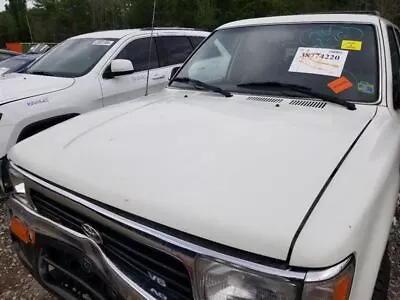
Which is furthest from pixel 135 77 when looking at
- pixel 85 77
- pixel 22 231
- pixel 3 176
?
pixel 22 231

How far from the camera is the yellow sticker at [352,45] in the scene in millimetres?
2678

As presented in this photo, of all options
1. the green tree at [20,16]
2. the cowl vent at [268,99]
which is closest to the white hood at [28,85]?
the cowl vent at [268,99]

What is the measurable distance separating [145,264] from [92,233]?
0.28 m

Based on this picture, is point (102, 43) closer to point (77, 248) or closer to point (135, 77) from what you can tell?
point (135, 77)

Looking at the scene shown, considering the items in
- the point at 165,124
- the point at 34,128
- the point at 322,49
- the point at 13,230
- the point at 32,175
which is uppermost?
the point at 322,49

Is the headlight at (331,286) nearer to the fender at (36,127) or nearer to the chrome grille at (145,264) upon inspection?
the chrome grille at (145,264)

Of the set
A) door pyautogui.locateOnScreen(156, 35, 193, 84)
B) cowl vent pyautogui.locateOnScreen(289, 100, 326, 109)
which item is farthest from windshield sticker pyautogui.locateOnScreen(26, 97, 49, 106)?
cowl vent pyautogui.locateOnScreen(289, 100, 326, 109)

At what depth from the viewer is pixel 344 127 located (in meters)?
2.08

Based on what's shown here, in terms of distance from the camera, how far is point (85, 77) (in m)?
4.68

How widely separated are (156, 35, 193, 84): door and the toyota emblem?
4.09 m

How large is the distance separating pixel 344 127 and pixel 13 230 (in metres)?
1.80

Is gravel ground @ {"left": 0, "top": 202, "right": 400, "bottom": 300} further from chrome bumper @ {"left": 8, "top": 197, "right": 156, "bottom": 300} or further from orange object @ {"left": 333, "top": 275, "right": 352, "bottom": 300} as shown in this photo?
orange object @ {"left": 333, "top": 275, "right": 352, "bottom": 300}

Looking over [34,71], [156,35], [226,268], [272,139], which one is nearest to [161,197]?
[226,268]

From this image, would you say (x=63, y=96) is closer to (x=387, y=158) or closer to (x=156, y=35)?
(x=156, y=35)
